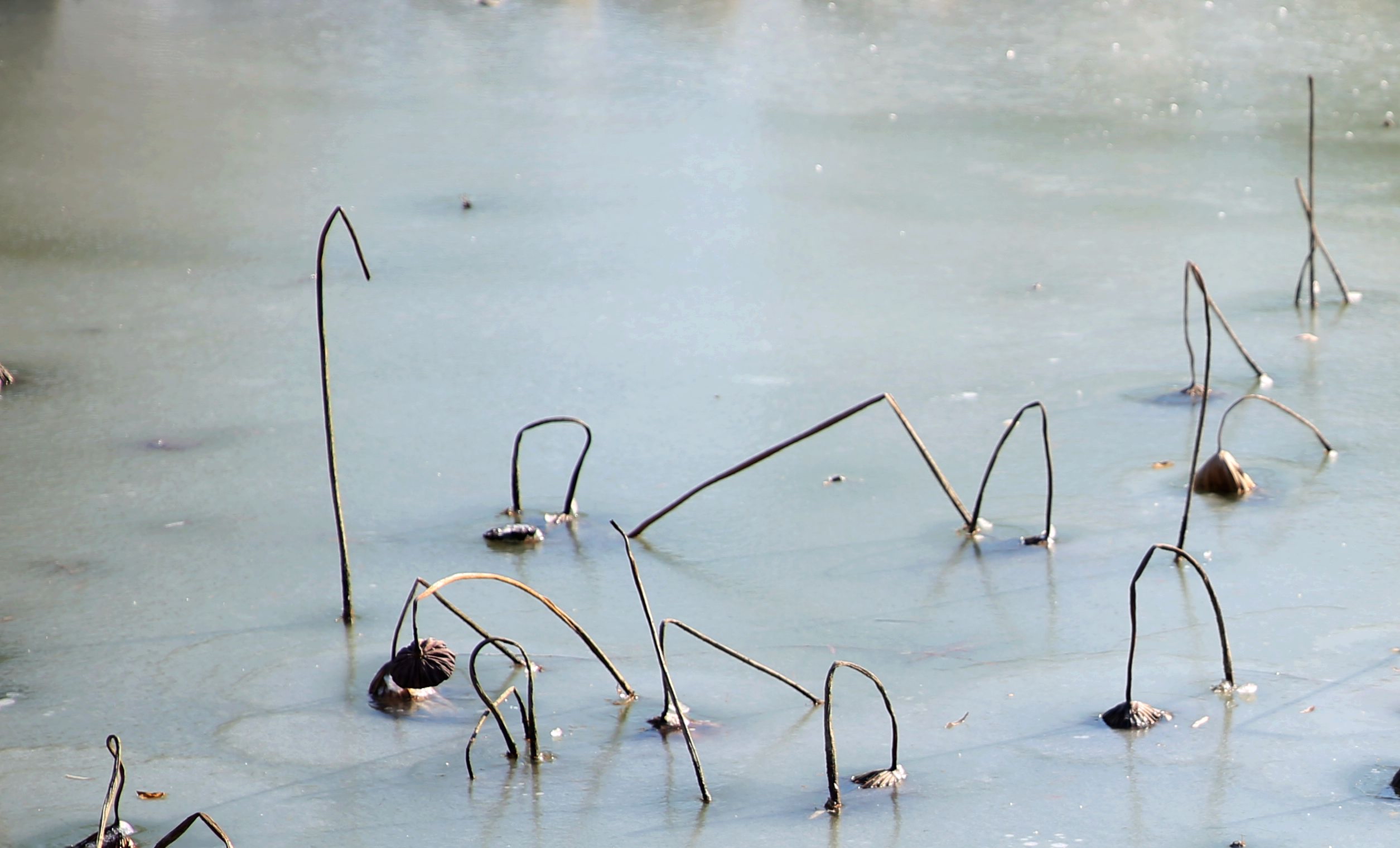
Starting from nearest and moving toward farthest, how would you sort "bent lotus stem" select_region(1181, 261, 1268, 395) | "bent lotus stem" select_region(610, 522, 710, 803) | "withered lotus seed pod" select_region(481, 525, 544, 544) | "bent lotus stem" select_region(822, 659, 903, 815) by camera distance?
1. "bent lotus stem" select_region(822, 659, 903, 815)
2. "bent lotus stem" select_region(610, 522, 710, 803)
3. "withered lotus seed pod" select_region(481, 525, 544, 544)
4. "bent lotus stem" select_region(1181, 261, 1268, 395)

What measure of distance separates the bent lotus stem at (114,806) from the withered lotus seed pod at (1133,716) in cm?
119

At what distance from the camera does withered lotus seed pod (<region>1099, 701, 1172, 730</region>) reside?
1.99m

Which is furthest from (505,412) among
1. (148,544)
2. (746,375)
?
Answer: (148,544)

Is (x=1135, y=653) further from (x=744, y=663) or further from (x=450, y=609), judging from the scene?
(x=450, y=609)

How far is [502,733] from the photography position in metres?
1.98

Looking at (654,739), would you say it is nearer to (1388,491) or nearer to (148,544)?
(148,544)

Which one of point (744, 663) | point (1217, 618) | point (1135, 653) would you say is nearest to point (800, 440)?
point (744, 663)

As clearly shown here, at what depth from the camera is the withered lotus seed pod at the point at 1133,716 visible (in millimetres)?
1991

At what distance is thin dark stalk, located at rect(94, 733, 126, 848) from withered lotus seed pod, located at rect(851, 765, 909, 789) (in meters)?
0.83

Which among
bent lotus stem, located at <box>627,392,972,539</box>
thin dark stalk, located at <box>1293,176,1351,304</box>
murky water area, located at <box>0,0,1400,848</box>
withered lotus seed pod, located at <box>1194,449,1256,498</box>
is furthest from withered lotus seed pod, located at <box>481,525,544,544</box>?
thin dark stalk, located at <box>1293,176,1351,304</box>

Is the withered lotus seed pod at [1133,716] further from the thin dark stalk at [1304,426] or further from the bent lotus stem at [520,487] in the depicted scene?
the bent lotus stem at [520,487]

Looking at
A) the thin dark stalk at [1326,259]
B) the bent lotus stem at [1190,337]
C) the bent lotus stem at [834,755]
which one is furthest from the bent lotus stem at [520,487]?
the thin dark stalk at [1326,259]

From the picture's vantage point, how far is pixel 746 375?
3.39 meters

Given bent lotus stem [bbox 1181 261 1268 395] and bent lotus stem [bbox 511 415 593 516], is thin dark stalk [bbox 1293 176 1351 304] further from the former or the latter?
bent lotus stem [bbox 511 415 593 516]
